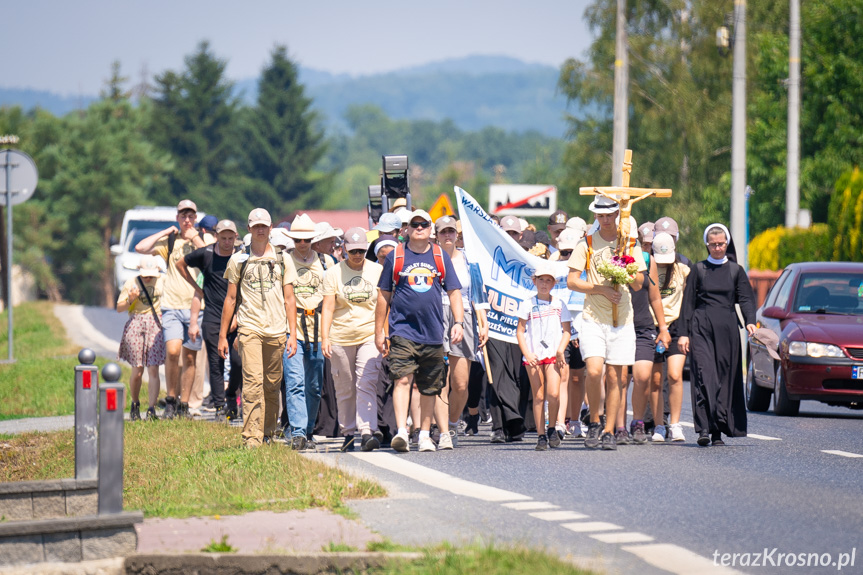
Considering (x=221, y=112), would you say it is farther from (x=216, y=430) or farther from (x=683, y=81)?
(x=216, y=430)

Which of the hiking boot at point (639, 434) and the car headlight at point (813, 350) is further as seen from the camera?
the car headlight at point (813, 350)

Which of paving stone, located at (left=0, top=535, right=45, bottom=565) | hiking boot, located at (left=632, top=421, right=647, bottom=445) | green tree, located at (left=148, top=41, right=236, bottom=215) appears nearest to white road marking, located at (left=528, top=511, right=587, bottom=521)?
paving stone, located at (left=0, top=535, right=45, bottom=565)

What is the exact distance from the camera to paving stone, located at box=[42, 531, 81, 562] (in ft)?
23.5

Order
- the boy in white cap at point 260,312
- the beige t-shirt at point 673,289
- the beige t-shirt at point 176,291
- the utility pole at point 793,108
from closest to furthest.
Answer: the boy in white cap at point 260,312, the beige t-shirt at point 673,289, the beige t-shirt at point 176,291, the utility pole at point 793,108

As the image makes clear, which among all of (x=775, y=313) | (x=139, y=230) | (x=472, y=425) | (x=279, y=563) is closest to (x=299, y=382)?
(x=472, y=425)

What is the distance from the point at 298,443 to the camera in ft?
38.1

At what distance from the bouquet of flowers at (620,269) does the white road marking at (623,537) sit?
378cm

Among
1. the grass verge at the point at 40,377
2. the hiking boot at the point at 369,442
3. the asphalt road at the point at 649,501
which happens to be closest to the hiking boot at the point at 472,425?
the asphalt road at the point at 649,501

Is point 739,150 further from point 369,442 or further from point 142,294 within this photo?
point 369,442

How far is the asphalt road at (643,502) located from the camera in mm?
7172

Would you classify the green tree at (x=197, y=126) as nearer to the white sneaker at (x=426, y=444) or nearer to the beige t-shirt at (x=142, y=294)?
the beige t-shirt at (x=142, y=294)

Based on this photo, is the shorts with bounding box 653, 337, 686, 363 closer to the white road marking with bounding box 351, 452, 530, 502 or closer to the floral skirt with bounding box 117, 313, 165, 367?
the white road marking with bounding box 351, 452, 530, 502

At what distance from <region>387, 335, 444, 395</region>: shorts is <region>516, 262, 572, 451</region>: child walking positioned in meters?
0.81

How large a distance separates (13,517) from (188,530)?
3.80 ft
